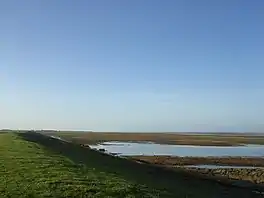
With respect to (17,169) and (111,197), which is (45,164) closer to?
(17,169)

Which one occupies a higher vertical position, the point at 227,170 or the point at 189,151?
the point at 189,151

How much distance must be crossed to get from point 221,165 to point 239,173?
9466 mm

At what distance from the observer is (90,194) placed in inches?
671

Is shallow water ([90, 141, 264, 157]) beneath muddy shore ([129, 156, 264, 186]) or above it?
above

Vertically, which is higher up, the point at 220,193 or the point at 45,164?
the point at 45,164

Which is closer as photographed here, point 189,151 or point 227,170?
point 227,170

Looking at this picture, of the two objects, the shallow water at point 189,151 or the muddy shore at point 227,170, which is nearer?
the muddy shore at point 227,170

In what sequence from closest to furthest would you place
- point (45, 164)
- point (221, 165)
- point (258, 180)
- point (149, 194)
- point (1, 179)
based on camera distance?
point (149, 194)
point (1, 179)
point (45, 164)
point (258, 180)
point (221, 165)

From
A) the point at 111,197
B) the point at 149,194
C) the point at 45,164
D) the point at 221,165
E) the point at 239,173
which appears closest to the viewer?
the point at 111,197

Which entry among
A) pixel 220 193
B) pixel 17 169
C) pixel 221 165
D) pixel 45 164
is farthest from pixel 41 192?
pixel 221 165

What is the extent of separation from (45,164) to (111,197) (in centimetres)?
1020

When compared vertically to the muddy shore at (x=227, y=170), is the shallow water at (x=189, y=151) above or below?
above

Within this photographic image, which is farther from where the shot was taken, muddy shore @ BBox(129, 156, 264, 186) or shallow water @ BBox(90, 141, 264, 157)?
shallow water @ BBox(90, 141, 264, 157)

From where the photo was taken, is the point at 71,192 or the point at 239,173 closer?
the point at 71,192
